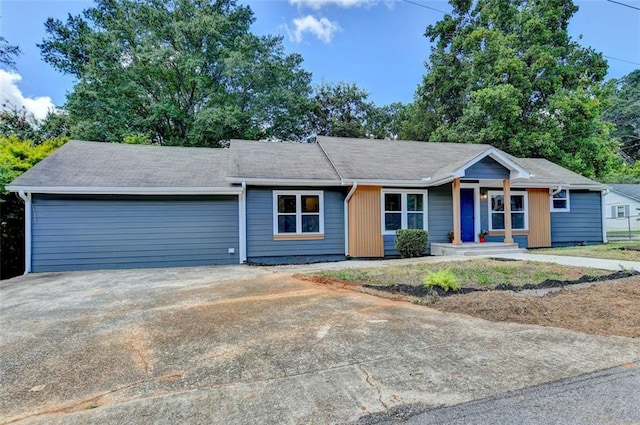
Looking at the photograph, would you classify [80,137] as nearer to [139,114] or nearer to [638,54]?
[139,114]

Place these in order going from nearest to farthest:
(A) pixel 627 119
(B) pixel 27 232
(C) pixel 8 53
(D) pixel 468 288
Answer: (D) pixel 468 288
(C) pixel 8 53
(B) pixel 27 232
(A) pixel 627 119

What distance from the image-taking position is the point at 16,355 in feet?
10.3

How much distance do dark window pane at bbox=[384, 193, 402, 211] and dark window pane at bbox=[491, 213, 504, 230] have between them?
3654 millimetres

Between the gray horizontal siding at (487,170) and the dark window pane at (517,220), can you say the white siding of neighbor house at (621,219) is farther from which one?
the gray horizontal siding at (487,170)

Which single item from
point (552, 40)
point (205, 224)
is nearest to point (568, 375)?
point (205, 224)

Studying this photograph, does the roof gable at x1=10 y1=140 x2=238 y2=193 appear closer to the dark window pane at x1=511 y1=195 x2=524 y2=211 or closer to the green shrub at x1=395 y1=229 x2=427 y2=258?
the green shrub at x1=395 y1=229 x2=427 y2=258

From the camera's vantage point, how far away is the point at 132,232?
926cm

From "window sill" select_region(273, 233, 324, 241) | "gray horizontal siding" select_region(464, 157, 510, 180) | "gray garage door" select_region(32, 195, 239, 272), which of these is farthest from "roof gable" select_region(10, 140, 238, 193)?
"gray horizontal siding" select_region(464, 157, 510, 180)

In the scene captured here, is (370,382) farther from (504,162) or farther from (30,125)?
(30,125)

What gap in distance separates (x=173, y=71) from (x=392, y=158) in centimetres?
1645

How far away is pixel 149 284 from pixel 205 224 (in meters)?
3.23

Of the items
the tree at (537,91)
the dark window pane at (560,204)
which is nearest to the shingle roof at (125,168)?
the dark window pane at (560,204)

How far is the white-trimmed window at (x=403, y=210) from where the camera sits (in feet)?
34.6

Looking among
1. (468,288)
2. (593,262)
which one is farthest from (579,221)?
(468,288)
